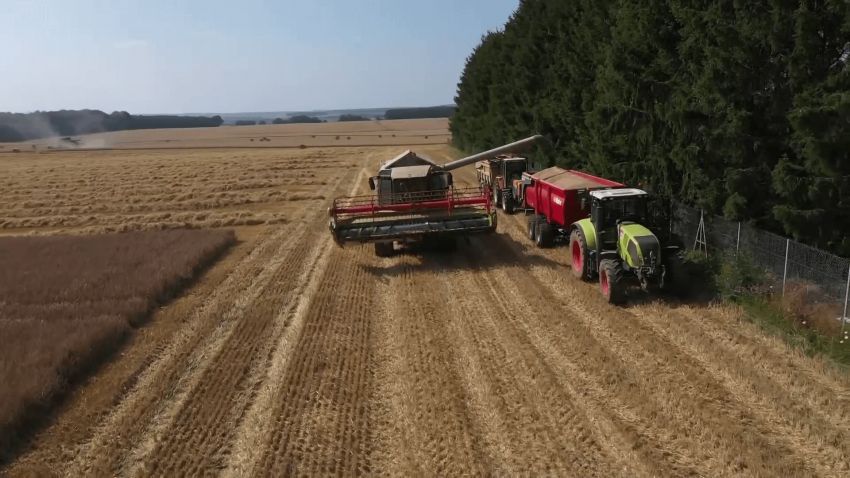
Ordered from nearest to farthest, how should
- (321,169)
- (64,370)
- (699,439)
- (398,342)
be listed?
1. (699,439)
2. (64,370)
3. (398,342)
4. (321,169)

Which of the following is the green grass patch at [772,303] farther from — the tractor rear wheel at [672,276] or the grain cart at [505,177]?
the grain cart at [505,177]

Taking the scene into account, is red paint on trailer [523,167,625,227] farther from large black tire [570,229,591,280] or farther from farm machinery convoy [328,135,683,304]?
large black tire [570,229,591,280]

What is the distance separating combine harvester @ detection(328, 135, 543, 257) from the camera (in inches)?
666

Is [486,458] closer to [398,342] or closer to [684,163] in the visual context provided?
[398,342]

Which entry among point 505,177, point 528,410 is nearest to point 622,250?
point 528,410

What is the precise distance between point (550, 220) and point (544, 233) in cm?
42

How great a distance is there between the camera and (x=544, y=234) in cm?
1834

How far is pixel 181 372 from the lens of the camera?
10.2m

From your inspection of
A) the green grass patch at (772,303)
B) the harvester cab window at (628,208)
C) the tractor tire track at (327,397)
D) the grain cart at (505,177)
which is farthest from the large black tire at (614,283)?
the grain cart at (505,177)

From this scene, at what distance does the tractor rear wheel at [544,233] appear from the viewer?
60.0ft

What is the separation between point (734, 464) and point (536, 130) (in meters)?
24.3

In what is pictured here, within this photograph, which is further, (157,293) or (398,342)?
(157,293)

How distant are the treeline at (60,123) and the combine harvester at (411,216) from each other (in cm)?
13543

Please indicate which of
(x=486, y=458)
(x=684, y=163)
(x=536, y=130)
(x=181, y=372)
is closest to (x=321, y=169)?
(x=536, y=130)
